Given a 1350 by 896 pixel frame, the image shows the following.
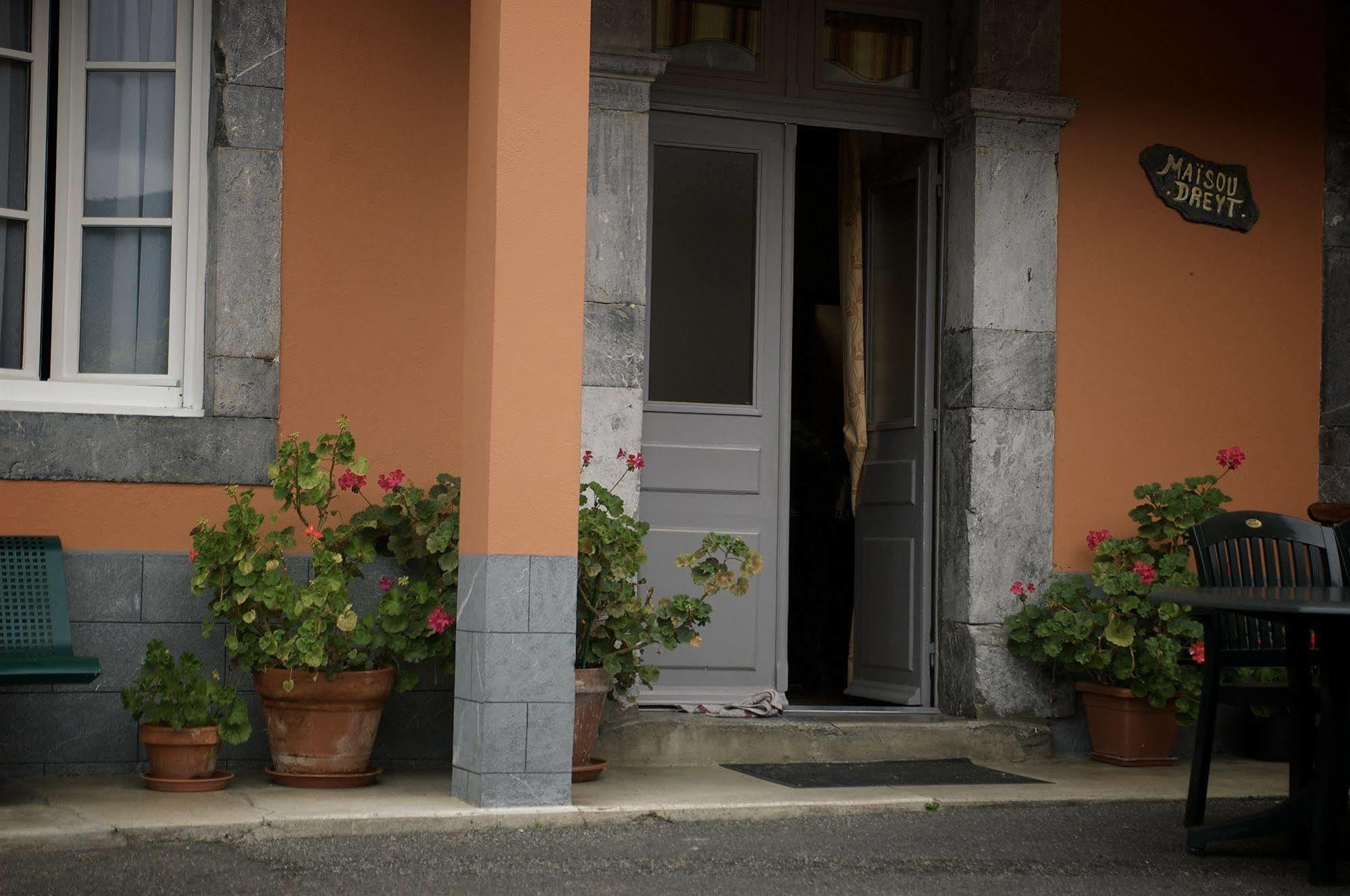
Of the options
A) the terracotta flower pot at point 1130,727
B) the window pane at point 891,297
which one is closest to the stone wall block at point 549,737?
the terracotta flower pot at point 1130,727

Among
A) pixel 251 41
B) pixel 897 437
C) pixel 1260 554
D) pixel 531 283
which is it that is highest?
pixel 251 41

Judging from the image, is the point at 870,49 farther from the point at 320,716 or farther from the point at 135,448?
the point at 320,716

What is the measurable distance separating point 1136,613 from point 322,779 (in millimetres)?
3037

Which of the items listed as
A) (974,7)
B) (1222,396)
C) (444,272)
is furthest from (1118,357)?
(444,272)

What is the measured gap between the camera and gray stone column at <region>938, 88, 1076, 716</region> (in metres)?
6.16

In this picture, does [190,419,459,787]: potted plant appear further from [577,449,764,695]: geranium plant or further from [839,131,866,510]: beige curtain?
[839,131,866,510]: beige curtain

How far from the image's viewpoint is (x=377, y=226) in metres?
5.48

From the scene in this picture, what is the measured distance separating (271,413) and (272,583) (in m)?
0.75

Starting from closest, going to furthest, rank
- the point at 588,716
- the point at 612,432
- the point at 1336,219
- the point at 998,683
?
the point at 588,716 < the point at 612,432 < the point at 998,683 < the point at 1336,219

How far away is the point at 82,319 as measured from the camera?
5.38 m

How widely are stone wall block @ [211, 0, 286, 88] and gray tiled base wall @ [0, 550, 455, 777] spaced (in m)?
1.63

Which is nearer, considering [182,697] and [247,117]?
[182,697]

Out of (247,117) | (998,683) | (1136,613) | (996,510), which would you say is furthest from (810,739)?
(247,117)

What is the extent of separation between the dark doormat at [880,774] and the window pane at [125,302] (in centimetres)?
250
